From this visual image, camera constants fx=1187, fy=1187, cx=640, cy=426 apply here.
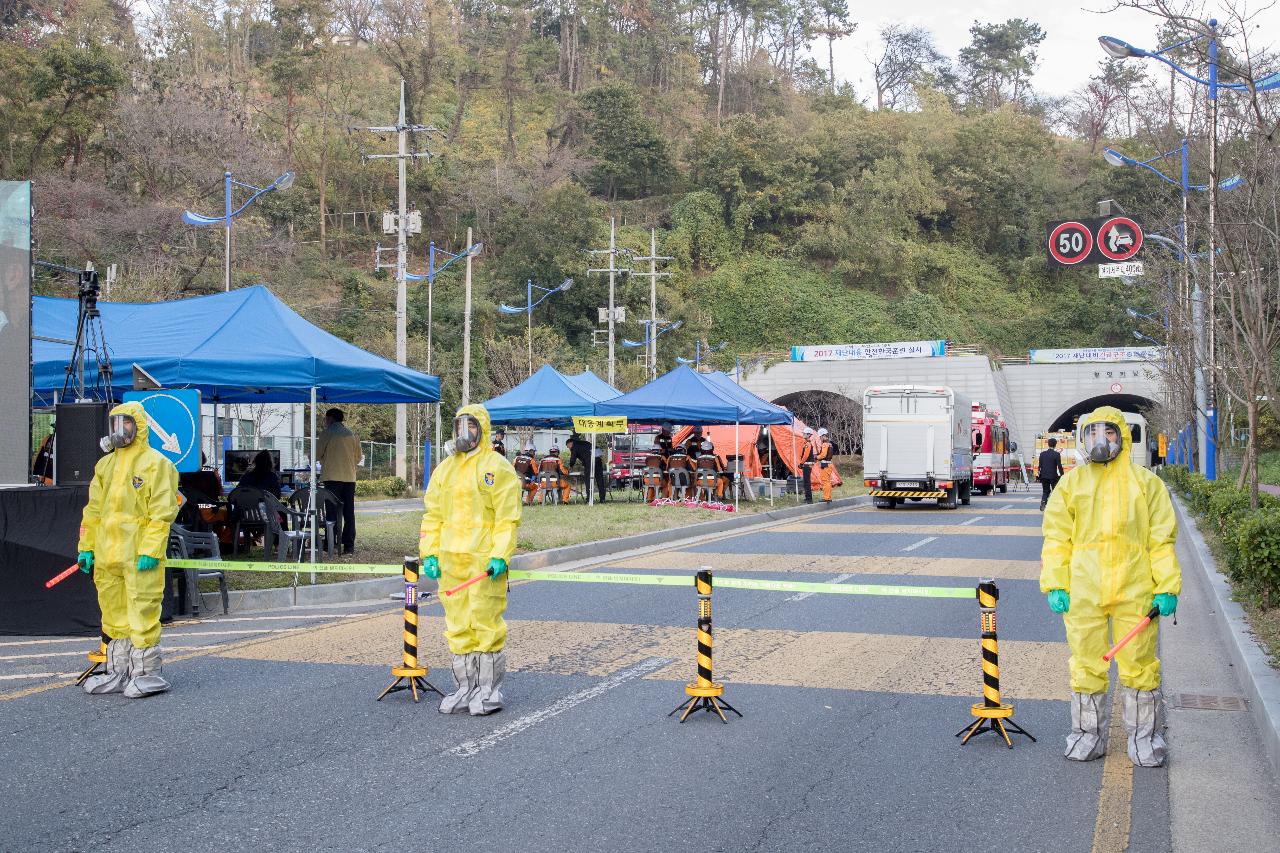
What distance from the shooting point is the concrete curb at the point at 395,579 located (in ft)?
39.4

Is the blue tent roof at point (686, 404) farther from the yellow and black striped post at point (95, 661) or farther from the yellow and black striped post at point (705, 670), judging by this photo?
the yellow and black striped post at point (705, 670)

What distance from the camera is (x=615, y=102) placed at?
69.9m

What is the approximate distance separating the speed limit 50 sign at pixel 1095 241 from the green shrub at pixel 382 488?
711 inches

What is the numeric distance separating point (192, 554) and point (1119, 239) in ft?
76.3

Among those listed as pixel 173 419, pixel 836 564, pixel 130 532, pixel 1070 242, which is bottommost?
pixel 836 564

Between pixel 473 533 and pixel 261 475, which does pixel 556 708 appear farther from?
pixel 261 475

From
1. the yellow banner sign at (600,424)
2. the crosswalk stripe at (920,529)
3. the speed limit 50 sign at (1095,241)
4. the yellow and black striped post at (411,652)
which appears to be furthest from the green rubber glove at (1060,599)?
the speed limit 50 sign at (1095,241)

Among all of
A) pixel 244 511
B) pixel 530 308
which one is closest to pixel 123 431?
pixel 244 511

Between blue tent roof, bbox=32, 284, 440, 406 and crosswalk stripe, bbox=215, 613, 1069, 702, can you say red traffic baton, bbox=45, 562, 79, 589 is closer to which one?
crosswalk stripe, bbox=215, 613, 1069, 702

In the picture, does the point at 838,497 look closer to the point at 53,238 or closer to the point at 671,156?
the point at 53,238

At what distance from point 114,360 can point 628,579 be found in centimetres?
779

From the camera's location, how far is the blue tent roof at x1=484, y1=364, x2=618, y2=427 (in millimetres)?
26734

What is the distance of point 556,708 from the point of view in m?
7.27

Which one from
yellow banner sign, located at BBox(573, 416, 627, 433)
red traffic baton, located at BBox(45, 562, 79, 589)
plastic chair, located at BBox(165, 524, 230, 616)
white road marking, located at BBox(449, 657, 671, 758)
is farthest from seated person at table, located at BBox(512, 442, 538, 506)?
white road marking, located at BBox(449, 657, 671, 758)
